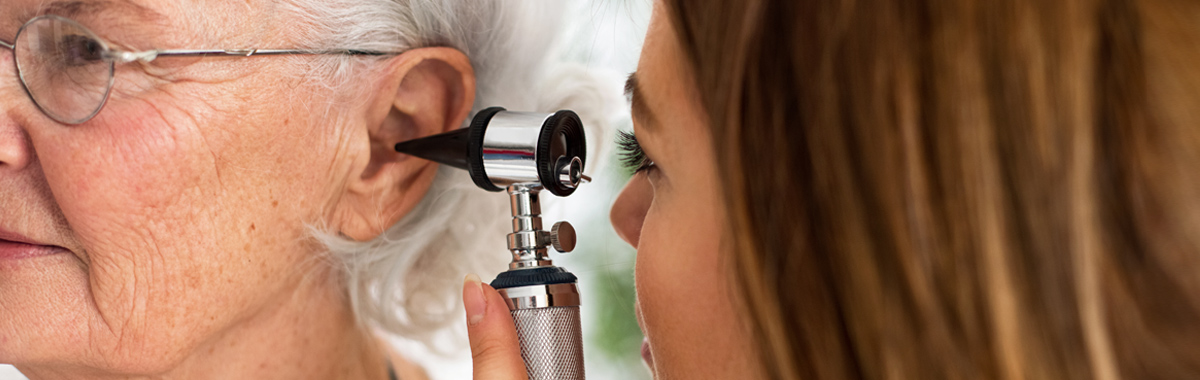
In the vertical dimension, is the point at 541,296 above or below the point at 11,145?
below

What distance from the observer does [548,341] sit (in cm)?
95

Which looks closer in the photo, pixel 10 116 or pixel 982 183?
pixel 982 183

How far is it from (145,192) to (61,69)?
Answer: 0.15 metres

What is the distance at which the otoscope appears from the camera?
95cm

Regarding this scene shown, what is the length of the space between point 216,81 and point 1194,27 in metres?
0.91

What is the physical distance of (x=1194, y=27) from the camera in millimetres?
503

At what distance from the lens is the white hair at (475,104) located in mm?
1105

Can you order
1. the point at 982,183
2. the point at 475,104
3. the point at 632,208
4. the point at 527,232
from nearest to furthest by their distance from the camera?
the point at 982,183, the point at 527,232, the point at 632,208, the point at 475,104

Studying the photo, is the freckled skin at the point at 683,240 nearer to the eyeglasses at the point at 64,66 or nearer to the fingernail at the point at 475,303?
the fingernail at the point at 475,303

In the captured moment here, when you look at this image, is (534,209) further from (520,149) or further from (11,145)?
(11,145)

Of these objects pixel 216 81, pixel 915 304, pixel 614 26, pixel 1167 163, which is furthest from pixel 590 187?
pixel 1167 163

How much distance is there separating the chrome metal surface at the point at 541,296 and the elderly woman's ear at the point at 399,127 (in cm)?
32

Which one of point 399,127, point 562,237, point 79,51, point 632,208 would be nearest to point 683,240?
point 562,237

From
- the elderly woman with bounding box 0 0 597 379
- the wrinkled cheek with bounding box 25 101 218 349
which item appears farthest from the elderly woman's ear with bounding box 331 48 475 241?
the wrinkled cheek with bounding box 25 101 218 349
